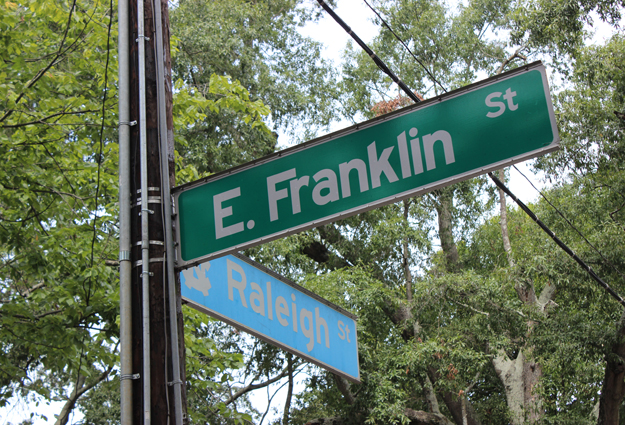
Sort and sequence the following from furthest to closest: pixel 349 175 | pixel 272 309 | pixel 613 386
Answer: pixel 613 386, pixel 272 309, pixel 349 175

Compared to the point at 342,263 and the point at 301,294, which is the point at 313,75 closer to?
the point at 342,263

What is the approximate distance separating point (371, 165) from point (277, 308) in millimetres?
1250

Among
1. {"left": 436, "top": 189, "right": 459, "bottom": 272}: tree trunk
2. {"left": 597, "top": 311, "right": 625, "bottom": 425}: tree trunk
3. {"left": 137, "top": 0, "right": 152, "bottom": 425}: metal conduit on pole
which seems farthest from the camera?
{"left": 436, "top": 189, "right": 459, "bottom": 272}: tree trunk

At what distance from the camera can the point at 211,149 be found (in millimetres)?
15938

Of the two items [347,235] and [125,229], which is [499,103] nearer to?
[125,229]

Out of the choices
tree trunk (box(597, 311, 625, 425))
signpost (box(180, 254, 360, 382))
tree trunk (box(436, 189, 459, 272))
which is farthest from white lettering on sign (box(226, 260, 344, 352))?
tree trunk (box(436, 189, 459, 272))

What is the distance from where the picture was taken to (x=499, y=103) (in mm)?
2559

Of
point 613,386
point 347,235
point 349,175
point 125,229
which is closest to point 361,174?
point 349,175

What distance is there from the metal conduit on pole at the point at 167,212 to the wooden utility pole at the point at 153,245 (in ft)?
0.05

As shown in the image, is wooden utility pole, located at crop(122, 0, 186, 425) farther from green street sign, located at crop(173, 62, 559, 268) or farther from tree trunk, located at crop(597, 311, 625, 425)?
tree trunk, located at crop(597, 311, 625, 425)

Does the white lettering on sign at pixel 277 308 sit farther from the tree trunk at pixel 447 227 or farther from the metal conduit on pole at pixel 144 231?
the tree trunk at pixel 447 227

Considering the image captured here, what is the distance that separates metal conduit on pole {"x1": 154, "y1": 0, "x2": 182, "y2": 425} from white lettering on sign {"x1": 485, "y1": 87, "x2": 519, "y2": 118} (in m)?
1.41

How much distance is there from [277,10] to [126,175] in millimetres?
19158

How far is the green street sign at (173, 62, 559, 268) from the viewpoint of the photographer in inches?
98.2
